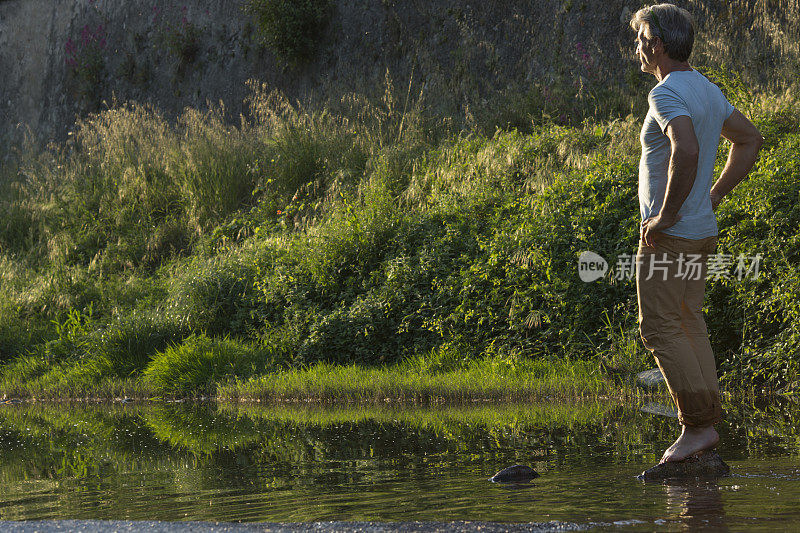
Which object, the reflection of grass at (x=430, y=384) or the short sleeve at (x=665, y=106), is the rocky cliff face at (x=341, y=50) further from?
the short sleeve at (x=665, y=106)

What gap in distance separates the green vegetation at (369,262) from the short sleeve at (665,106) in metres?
3.43

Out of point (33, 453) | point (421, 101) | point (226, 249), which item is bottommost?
point (33, 453)

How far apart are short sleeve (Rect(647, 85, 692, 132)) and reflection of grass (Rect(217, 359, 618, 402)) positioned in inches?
157

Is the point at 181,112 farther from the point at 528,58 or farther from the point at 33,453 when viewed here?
the point at 33,453

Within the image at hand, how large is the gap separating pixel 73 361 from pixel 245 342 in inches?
93.1

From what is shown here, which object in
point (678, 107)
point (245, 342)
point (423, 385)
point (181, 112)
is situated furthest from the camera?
point (181, 112)

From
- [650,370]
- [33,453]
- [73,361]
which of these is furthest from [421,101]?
[33,453]

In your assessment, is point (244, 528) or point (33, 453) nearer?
point (244, 528)

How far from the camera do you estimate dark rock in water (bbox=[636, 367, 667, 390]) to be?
25.6ft

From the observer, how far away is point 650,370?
26.2 ft

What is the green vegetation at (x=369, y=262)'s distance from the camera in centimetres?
824

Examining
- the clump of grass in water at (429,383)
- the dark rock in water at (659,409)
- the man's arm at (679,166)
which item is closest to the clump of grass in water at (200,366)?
the clump of grass in water at (429,383)

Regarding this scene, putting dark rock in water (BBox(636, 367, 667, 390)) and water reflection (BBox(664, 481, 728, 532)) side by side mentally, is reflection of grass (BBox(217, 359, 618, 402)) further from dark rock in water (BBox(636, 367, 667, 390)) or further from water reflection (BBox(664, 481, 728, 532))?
water reflection (BBox(664, 481, 728, 532))

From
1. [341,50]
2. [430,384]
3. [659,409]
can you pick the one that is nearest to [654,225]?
[659,409]
